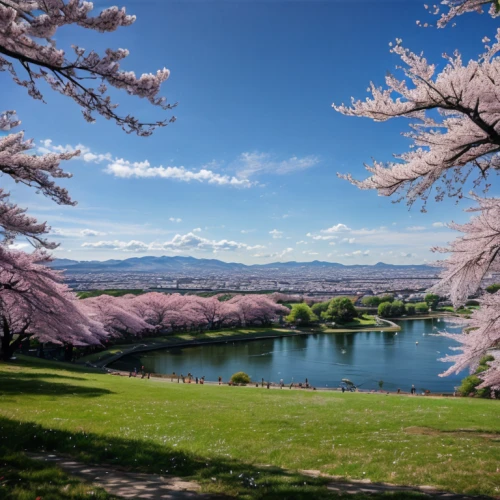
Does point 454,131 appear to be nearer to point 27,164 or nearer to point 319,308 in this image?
point 27,164

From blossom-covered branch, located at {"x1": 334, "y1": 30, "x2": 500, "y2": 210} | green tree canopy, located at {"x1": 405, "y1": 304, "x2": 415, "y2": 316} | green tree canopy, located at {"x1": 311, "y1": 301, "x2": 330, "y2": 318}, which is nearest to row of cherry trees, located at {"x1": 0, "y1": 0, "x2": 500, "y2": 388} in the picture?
blossom-covered branch, located at {"x1": 334, "y1": 30, "x2": 500, "y2": 210}

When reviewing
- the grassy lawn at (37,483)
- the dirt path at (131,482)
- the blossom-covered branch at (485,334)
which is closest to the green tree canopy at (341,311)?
the blossom-covered branch at (485,334)

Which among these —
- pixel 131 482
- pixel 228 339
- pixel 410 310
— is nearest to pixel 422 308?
pixel 410 310

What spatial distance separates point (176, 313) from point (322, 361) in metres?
32.2

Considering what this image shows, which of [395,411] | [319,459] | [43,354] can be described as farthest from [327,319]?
[319,459]

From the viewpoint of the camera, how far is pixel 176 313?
7300cm

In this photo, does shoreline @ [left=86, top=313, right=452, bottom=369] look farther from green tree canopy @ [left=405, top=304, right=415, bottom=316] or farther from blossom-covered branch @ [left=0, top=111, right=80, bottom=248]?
blossom-covered branch @ [left=0, top=111, right=80, bottom=248]

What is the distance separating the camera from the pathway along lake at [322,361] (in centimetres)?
4109

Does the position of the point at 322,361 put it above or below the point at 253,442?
below

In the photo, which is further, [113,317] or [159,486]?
[113,317]

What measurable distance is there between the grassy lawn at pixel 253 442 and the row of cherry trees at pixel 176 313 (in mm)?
43674

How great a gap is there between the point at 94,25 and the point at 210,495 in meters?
7.69

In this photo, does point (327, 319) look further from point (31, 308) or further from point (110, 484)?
point (110, 484)

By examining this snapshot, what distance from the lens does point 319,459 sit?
793 centimetres
